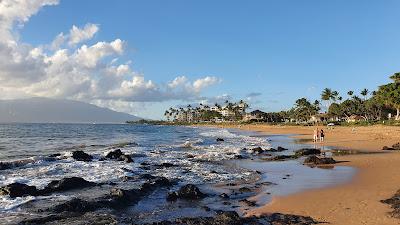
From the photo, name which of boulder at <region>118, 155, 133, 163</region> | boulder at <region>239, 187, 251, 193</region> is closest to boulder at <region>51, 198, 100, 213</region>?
boulder at <region>239, 187, 251, 193</region>

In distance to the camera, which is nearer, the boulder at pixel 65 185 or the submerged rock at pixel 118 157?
the boulder at pixel 65 185

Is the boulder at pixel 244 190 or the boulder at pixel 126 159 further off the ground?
the boulder at pixel 126 159

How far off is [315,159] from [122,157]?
15.2m

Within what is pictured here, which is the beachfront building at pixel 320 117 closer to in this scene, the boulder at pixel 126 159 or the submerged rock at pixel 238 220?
the boulder at pixel 126 159

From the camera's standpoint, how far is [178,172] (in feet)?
80.0

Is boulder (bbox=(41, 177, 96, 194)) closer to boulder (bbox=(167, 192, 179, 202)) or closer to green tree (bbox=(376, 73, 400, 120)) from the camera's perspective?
boulder (bbox=(167, 192, 179, 202))

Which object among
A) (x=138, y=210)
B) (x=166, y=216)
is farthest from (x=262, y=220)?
(x=138, y=210)

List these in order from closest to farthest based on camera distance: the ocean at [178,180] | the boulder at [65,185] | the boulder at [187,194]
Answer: the ocean at [178,180], the boulder at [187,194], the boulder at [65,185]

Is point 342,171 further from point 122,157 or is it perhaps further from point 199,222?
point 122,157

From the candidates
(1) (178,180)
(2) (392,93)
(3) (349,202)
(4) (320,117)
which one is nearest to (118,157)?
(1) (178,180)

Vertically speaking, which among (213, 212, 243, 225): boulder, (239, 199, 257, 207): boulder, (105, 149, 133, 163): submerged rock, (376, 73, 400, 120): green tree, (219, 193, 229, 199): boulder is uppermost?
(376, 73, 400, 120): green tree

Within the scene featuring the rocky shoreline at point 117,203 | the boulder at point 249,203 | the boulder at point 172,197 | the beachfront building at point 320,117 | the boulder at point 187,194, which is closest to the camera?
the rocky shoreline at point 117,203

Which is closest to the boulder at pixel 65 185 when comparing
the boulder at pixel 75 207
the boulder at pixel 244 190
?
the boulder at pixel 75 207

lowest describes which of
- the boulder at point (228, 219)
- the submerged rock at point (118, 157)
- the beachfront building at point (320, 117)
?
the boulder at point (228, 219)
